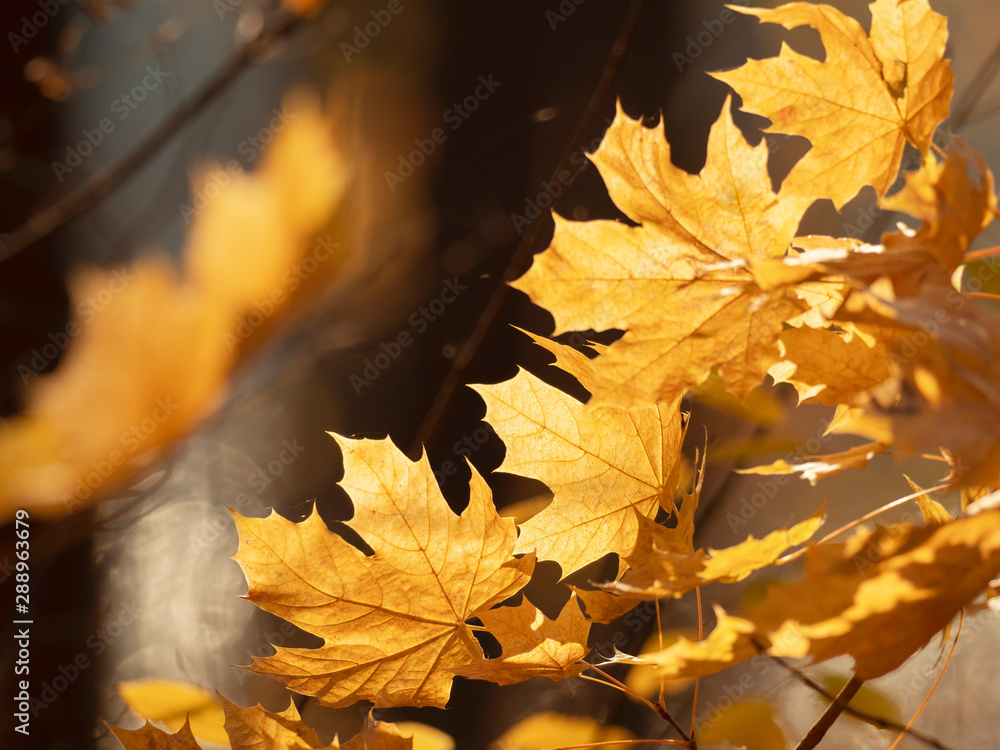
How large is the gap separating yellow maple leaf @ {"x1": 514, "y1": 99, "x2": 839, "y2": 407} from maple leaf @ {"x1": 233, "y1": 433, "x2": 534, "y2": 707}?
95 mm

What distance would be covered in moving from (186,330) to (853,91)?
558 mm

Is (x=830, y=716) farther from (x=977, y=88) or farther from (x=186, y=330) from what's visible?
(x=977, y=88)

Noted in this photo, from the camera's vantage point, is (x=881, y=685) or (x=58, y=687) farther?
(x=58, y=687)

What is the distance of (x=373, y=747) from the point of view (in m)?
0.28

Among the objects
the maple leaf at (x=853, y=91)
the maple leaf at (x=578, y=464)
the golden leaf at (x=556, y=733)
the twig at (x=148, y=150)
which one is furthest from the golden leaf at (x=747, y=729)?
the twig at (x=148, y=150)

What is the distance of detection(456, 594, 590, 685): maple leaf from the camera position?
0.27 metres

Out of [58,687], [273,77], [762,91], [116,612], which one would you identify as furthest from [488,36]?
[58,687]

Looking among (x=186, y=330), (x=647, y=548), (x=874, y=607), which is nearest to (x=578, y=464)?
(x=647, y=548)

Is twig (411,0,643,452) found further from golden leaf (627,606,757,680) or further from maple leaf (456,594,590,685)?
golden leaf (627,606,757,680)

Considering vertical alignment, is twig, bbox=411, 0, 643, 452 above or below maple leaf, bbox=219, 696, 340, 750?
above

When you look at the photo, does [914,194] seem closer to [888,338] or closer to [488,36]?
[888,338]

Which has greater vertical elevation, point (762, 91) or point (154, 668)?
point (762, 91)

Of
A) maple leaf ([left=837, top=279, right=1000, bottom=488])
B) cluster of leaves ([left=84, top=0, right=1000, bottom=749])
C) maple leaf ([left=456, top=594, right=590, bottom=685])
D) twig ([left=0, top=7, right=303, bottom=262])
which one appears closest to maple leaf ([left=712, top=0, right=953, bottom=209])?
cluster of leaves ([left=84, top=0, right=1000, bottom=749])

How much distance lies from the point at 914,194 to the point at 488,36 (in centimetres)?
91
